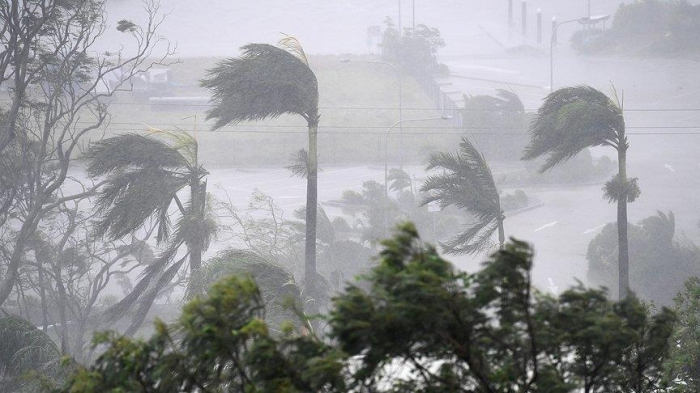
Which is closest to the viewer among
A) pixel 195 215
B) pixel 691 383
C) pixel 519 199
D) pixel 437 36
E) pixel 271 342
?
pixel 271 342

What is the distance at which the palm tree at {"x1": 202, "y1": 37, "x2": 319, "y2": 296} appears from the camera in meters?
15.9

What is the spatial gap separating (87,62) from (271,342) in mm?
16926

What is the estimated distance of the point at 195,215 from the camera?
15.9 meters

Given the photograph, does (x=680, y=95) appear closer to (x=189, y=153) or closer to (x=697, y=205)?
(x=697, y=205)

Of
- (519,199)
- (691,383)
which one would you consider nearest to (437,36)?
(519,199)

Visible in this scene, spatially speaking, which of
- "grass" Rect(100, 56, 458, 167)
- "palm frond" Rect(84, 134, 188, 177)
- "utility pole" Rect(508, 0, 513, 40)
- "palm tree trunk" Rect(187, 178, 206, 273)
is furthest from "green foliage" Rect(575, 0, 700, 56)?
"palm frond" Rect(84, 134, 188, 177)

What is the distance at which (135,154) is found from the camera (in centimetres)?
1619

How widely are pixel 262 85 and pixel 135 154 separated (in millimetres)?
2827

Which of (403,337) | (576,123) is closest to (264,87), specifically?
(576,123)

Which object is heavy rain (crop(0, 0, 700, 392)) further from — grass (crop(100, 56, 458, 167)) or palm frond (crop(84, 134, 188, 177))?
Result: grass (crop(100, 56, 458, 167))

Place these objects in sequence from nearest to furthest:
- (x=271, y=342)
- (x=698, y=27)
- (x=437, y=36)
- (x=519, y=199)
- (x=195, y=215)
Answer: (x=271, y=342) → (x=195, y=215) → (x=519, y=199) → (x=698, y=27) → (x=437, y=36)

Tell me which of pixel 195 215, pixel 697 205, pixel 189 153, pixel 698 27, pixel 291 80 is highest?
pixel 698 27

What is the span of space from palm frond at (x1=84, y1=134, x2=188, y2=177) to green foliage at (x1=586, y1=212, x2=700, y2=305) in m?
12.1

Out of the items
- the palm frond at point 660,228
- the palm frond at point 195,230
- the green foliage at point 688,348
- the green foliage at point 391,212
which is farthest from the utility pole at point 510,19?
the green foliage at point 688,348
